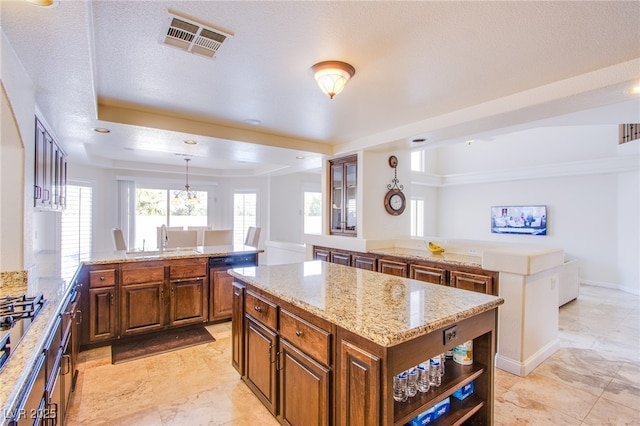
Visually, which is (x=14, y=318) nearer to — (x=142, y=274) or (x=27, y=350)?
(x=27, y=350)

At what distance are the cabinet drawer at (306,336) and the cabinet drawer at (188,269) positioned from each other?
7.33 feet

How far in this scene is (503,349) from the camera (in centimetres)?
289

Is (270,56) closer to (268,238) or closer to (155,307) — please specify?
(155,307)

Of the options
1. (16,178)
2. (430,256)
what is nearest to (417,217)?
(430,256)

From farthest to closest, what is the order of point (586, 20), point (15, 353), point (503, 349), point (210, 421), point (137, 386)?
1. point (503, 349)
2. point (137, 386)
3. point (210, 421)
4. point (586, 20)
5. point (15, 353)

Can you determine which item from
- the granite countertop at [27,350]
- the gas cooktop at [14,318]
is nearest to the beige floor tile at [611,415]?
the granite countertop at [27,350]

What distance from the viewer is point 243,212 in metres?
8.27

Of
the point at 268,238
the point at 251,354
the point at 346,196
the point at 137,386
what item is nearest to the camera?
the point at 251,354

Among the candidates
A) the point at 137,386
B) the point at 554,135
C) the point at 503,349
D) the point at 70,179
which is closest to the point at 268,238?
the point at 70,179

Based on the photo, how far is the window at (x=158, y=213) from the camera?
7133mm

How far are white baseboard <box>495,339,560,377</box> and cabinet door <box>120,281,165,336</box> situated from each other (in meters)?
3.53

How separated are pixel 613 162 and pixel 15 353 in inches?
339

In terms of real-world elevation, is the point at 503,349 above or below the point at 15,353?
below

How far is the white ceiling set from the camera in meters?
1.65
